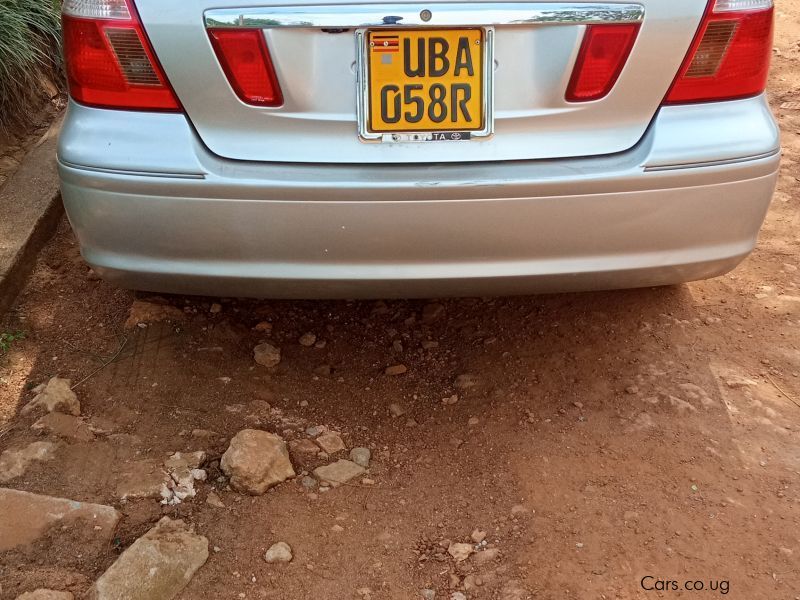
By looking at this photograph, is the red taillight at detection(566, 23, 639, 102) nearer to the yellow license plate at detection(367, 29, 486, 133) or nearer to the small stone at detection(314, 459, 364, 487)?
the yellow license plate at detection(367, 29, 486, 133)

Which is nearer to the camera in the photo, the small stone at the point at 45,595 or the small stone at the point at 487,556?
the small stone at the point at 45,595

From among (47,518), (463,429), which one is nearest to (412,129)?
(463,429)

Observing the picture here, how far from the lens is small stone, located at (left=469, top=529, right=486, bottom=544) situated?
200cm

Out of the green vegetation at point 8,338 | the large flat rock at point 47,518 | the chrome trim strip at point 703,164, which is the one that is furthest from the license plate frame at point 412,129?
the green vegetation at point 8,338

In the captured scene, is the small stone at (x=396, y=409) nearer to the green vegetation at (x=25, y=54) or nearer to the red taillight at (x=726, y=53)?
the red taillight at (x=726, y=53)

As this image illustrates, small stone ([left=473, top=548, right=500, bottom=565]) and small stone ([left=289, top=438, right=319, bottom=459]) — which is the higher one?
small stone ([left=473, top=548, right=500, bottom=565])

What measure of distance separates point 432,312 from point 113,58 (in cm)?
137

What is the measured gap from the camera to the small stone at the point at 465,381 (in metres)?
2.54

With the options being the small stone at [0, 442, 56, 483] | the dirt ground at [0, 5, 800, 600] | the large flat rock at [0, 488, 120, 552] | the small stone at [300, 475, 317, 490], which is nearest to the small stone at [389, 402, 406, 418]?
the dirt ground at [0, 5, 800, 600]

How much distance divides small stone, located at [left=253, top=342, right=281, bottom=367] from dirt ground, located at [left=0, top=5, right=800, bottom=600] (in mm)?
36

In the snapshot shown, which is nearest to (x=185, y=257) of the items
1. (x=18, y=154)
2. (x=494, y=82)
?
(x=494, y=82)

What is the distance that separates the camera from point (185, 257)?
2.03m

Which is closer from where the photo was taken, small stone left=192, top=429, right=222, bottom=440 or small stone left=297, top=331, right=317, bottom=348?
small stone left=192, top=429, right=222, bottom=440

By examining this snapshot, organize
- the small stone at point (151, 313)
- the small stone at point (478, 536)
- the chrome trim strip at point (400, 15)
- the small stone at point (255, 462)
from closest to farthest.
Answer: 1. the chrome trim strip at point (400, 15)
2. the small stone at point (478, 536)
3. the small stone at point (255, 462)
4. the small stone at point (151, 313)
